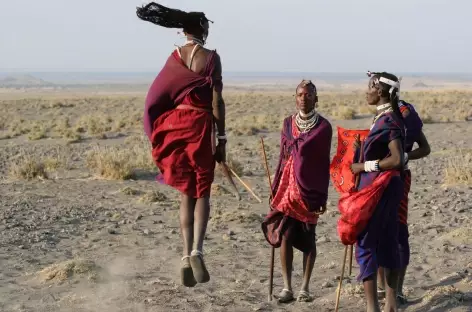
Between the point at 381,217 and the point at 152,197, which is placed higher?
the point at 381,217

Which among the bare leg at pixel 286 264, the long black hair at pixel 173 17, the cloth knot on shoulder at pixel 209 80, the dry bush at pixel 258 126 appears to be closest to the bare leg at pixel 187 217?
the bare leg at pixel 286 264

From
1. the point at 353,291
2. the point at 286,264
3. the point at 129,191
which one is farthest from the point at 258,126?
the point at 286,264

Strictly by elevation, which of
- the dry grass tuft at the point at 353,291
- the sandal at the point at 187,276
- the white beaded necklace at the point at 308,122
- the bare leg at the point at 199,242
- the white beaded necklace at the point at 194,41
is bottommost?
the dry grass tuft at the point at 353,291

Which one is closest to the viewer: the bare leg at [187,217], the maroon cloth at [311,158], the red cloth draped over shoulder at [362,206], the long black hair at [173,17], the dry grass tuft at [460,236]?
the red cloth draped over shoulder at [362,206]

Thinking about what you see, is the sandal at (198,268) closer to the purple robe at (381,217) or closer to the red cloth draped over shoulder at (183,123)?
the red cloth draped over shoulder at (183,123)

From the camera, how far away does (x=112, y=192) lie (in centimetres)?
1256

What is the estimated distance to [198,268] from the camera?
17.6 ft

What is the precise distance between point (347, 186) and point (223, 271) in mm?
2343

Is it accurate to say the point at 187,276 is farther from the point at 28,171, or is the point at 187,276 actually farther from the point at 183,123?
the point at 28,171

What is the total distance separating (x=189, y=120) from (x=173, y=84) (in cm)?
31

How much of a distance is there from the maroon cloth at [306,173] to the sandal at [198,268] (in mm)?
871

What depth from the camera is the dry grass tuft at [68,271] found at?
7.01 metres

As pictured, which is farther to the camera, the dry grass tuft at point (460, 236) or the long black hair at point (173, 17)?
the dry grass tuft at point (460, 236)

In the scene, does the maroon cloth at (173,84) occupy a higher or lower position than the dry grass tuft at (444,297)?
higher
